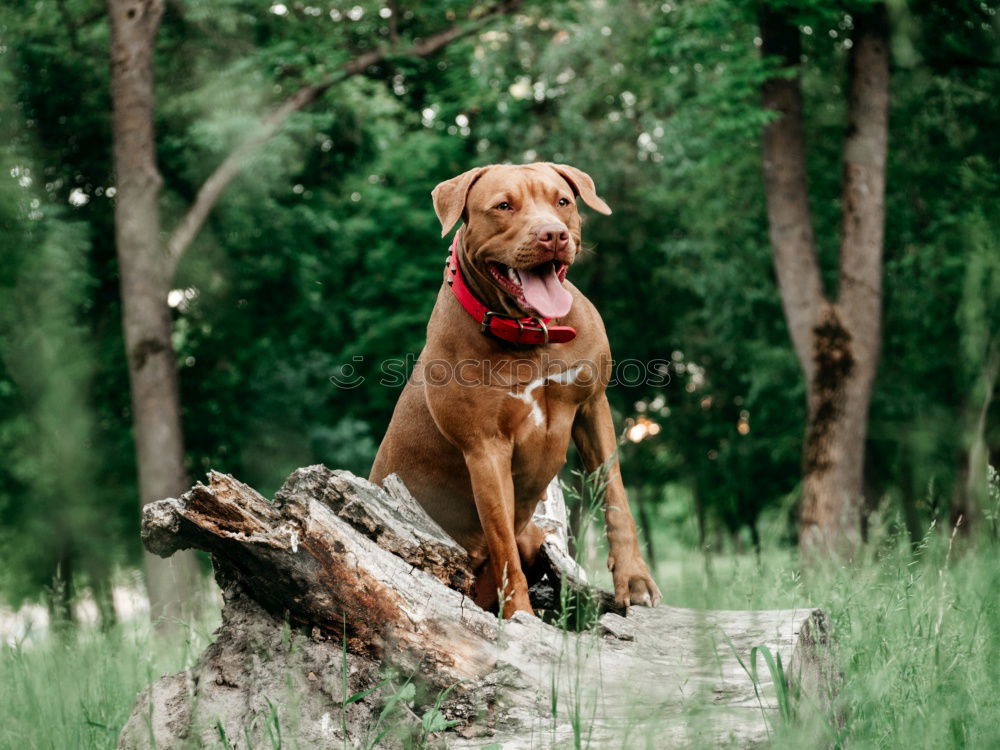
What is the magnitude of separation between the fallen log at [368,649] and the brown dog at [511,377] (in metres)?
0.57

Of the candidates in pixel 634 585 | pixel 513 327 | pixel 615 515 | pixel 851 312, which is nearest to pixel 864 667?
pixel 634 585

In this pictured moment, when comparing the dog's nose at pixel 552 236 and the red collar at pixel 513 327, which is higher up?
the dog's nose at pixel 552 236

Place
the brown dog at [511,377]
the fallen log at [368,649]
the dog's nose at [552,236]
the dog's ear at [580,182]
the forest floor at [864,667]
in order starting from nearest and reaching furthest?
the forest floor at [864,667] < the fallen log at [368,649] < the dog's nose at [552,236] < the brown dog at [511,377] < the dog's ear at [580,182]

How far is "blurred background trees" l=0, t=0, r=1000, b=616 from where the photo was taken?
40.9 ft

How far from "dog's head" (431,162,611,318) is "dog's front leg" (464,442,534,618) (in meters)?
0.62

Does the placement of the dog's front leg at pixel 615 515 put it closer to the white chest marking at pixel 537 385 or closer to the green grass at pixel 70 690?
the white chest marking at pixel 537 385

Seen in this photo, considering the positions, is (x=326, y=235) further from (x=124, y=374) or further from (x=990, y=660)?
(x=990, y=660)

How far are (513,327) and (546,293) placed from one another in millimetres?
193

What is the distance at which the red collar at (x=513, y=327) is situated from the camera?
13.0 ft

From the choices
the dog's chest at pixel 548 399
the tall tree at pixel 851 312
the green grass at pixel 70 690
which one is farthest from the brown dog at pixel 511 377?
the tall tree at pixel 851 312

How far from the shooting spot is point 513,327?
13.0 ft

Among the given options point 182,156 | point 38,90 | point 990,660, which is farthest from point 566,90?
point 990,660

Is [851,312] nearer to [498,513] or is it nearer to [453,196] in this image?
[453,196]

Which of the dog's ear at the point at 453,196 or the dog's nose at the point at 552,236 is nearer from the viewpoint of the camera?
the dog's nose at the point at 552,236
